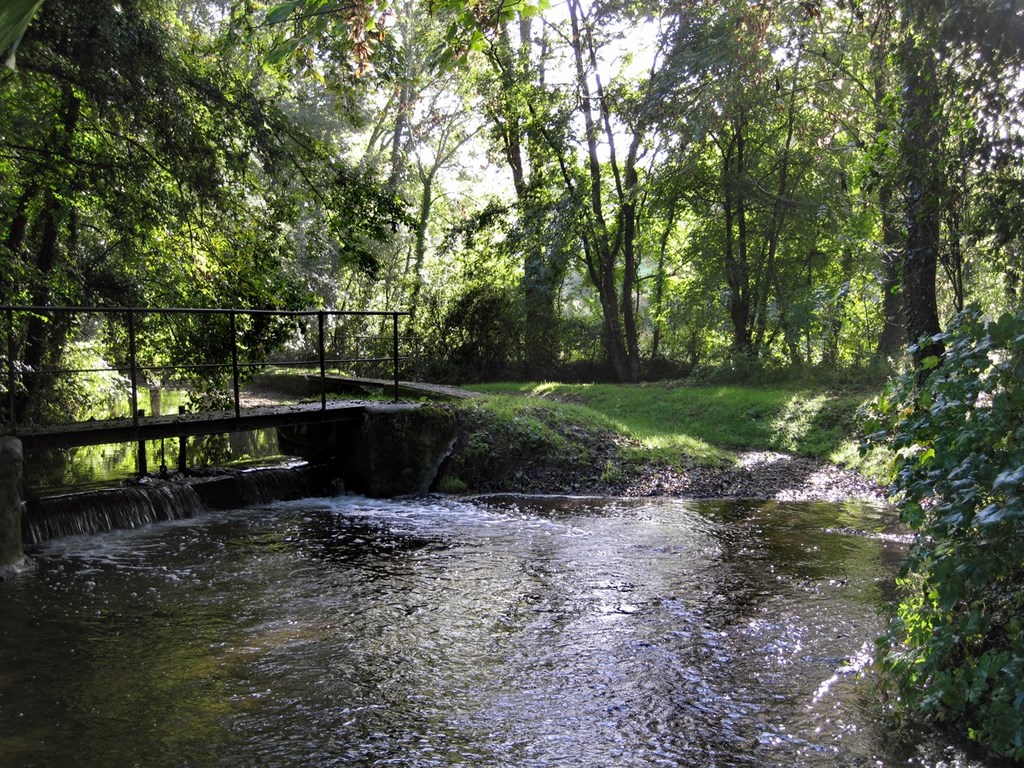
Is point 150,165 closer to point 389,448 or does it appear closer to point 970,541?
point 389,448

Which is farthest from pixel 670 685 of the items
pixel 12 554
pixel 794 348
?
pixel 794 348

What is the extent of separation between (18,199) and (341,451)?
5074mm

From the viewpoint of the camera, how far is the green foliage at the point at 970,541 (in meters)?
3.13

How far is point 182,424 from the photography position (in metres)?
8.77

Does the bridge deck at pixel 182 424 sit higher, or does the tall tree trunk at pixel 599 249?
the tall tree trunk at pixel 599 249

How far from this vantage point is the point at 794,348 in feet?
55.3

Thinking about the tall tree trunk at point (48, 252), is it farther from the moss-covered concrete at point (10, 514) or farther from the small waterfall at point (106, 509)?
the moss-covered concrete at point (10, 514)

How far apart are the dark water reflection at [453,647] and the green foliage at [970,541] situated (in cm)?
40

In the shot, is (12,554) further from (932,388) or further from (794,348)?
(794,348)

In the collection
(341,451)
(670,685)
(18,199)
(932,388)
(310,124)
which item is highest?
(310,124)

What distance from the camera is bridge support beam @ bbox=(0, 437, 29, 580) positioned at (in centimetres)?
662

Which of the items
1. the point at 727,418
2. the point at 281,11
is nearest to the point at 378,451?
the point at 727,418

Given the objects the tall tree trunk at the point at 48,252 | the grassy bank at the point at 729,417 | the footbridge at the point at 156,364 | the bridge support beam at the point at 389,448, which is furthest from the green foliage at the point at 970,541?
the tall tree trunk at the point at 48,252

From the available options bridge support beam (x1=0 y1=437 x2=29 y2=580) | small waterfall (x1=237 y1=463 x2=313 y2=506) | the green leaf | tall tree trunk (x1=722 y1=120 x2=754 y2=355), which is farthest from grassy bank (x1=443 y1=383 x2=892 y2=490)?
the green leaf
